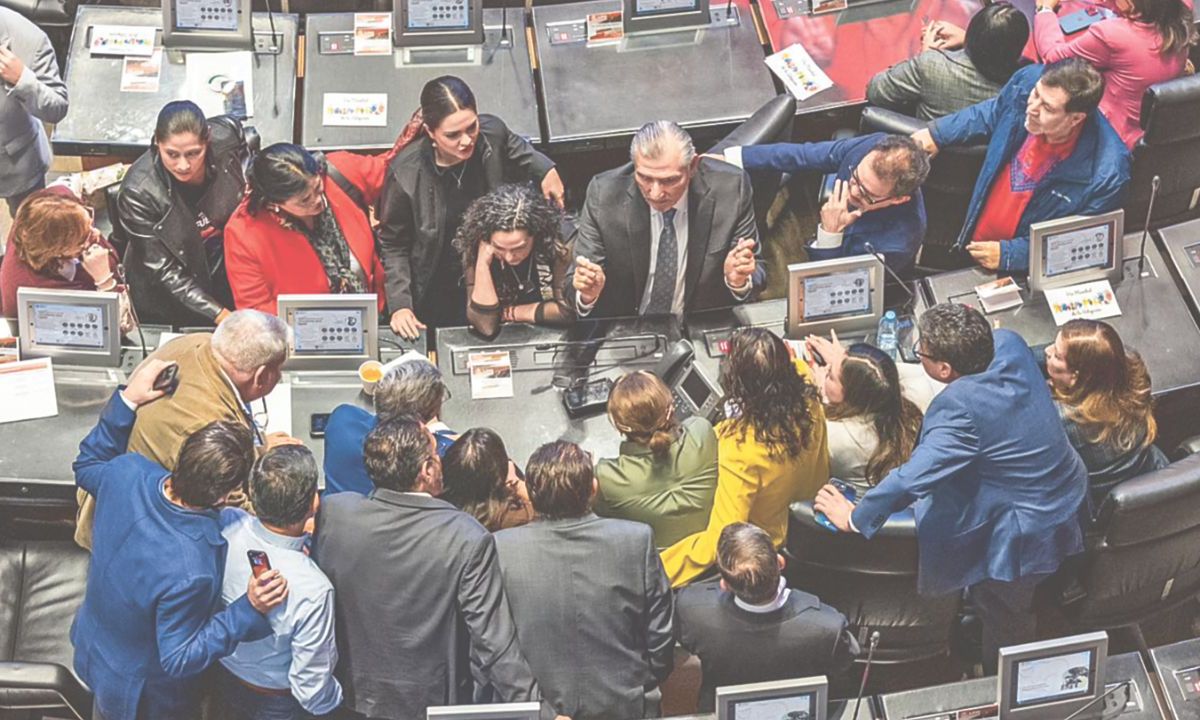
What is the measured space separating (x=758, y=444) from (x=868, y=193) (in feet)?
3.53

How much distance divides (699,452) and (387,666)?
1007 millimetres

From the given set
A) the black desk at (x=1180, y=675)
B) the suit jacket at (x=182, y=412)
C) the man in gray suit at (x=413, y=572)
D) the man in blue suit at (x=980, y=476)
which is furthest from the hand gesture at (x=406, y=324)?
the black desk at (x=1180, y=675)

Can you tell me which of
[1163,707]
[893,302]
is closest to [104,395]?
[893,302]

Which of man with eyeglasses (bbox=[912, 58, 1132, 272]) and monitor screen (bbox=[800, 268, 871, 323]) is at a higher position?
man with eyeglasses (bbox=[912, 58, 1132, 272])

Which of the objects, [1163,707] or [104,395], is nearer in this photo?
[1163,707]

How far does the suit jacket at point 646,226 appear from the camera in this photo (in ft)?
14.8

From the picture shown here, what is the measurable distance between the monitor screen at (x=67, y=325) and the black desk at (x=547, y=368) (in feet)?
3.39

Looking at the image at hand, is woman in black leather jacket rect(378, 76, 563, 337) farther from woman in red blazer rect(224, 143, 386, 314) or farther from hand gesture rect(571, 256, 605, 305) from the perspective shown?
hand gesture rect(571, 256, 605, 305)

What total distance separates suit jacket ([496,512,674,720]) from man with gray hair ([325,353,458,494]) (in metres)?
0.47

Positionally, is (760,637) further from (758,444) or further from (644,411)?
(644,411)

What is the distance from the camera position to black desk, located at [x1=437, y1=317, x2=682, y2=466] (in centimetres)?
424

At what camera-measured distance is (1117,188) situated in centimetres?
472

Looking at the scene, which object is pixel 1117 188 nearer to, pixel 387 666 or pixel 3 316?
pixel 387 666

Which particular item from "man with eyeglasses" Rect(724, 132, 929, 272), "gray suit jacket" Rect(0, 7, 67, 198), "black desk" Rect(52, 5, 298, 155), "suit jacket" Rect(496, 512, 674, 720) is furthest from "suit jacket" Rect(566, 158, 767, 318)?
"gray suit jacket" Rect(0, 7, 67, 198)
